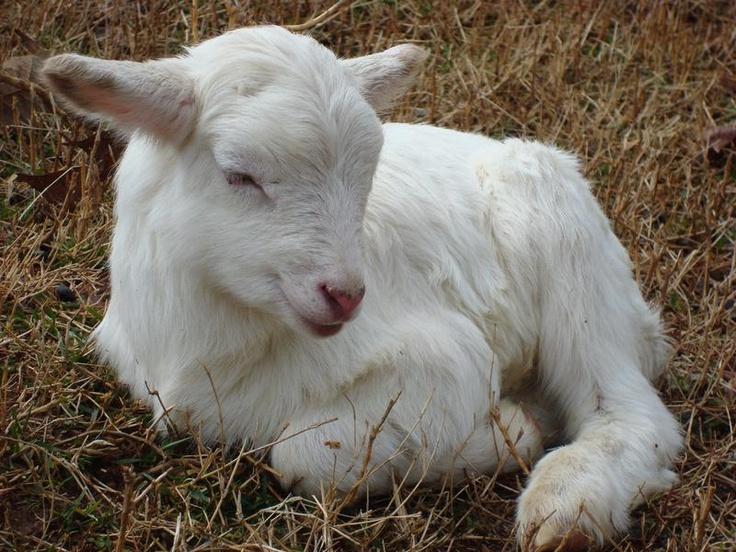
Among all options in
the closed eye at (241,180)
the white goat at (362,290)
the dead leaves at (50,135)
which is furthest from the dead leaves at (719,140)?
the closed eye at (241,180)

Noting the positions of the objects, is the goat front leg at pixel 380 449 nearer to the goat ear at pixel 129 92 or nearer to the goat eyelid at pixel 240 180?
the goat eyelid at pixel 240 180

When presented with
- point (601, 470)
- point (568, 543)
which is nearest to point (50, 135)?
point (601, 470)

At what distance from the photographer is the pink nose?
11.3 ft

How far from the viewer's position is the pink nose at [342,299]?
345cm

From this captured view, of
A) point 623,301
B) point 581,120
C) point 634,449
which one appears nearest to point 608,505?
point 634,449

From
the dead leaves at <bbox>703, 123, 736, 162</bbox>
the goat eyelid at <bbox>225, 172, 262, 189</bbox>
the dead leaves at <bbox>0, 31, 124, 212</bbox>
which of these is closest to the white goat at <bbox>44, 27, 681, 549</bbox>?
the goat eyelid at <bbox>225, 172, 262, 189</bbox>

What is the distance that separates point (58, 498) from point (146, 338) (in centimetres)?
65

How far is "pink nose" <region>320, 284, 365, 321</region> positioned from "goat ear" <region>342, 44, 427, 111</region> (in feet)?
2.76

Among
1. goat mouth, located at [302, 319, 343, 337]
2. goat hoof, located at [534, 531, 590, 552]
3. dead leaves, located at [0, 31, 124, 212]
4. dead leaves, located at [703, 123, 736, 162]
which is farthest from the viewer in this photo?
dead leaves, located at [703, 123, 736, 162]

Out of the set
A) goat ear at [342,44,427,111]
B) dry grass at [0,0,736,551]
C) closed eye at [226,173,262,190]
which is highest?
goat ear at [342,44,427,111]

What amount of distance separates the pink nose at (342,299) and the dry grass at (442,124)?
2.62ft

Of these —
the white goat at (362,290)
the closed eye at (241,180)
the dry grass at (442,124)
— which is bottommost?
the dry grass at (442,124)

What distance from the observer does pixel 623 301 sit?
15.3 feet

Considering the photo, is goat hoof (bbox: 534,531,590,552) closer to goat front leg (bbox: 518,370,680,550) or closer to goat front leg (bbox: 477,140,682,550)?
goat front leg (bbox: 518,370,680,550)
